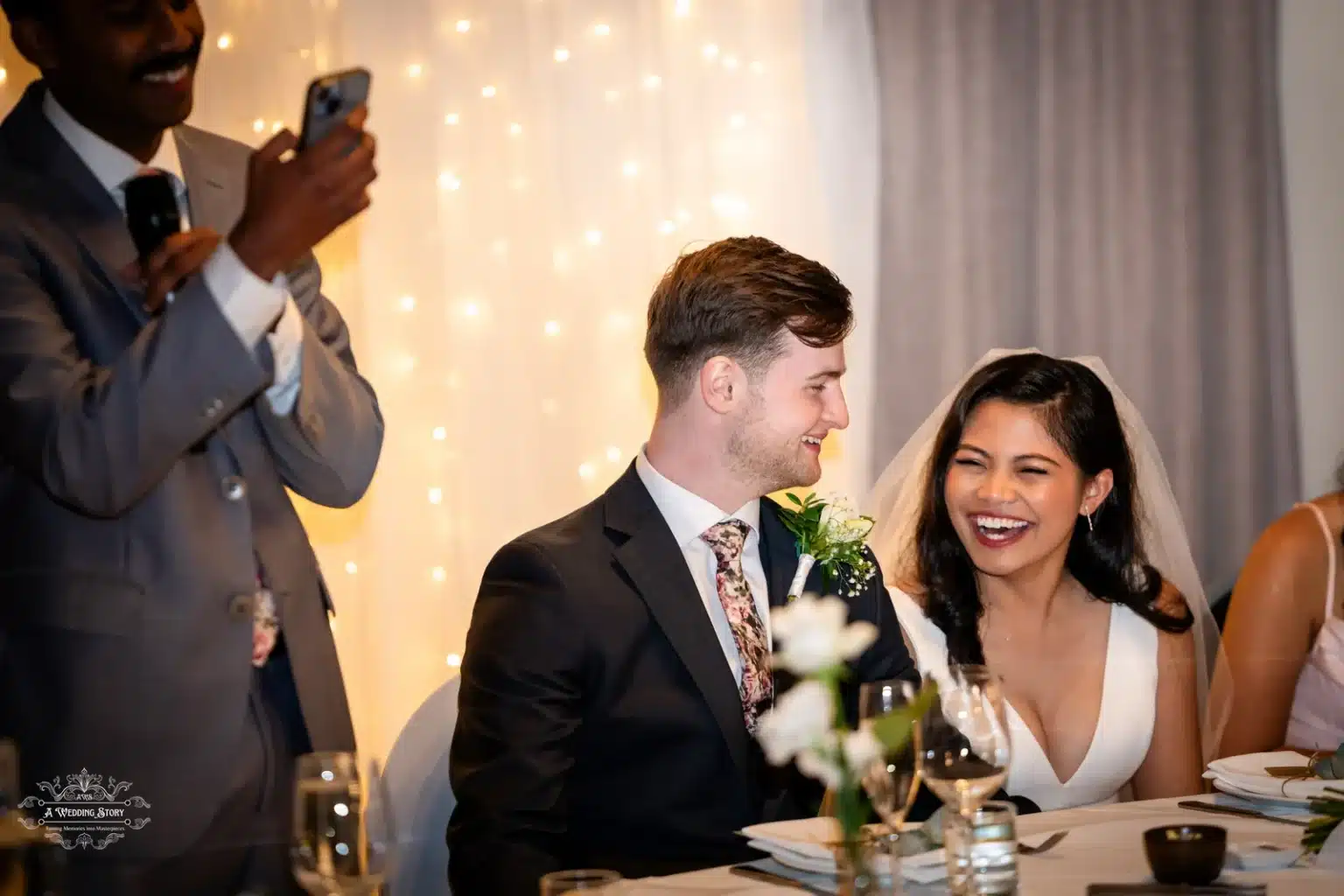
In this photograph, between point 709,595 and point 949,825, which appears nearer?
point 949,825

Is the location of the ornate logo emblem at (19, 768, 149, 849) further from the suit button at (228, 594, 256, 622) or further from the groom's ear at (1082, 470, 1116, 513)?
the groom's ear at (1082, 470, 1116, 513)

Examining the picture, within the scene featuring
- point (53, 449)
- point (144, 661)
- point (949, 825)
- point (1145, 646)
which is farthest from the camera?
point (1145, 646)

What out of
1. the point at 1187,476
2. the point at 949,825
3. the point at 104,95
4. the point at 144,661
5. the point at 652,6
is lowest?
the point at 949,825

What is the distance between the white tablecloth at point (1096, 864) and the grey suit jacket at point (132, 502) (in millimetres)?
861

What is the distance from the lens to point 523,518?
12.3ft

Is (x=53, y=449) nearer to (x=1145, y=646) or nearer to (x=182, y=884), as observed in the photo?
(x=182, y=884)

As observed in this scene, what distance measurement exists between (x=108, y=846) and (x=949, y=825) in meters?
1.40

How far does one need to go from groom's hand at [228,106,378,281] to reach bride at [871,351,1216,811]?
1.39 m

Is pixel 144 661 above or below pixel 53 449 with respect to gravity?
below

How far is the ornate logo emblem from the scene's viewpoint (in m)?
2.39

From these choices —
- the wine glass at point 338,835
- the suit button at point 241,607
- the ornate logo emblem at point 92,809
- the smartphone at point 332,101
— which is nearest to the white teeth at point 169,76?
the smartphone at point 332,101

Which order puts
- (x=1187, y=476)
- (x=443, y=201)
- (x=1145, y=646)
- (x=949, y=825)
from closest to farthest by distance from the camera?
(x=949, y=825) < (x=1145, y=646) < (x=443, y=201) < (x=1187, y=476)

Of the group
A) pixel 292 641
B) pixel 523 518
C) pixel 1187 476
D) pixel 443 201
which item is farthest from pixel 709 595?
pixel 1187 476

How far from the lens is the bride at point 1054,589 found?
10.1 feet
